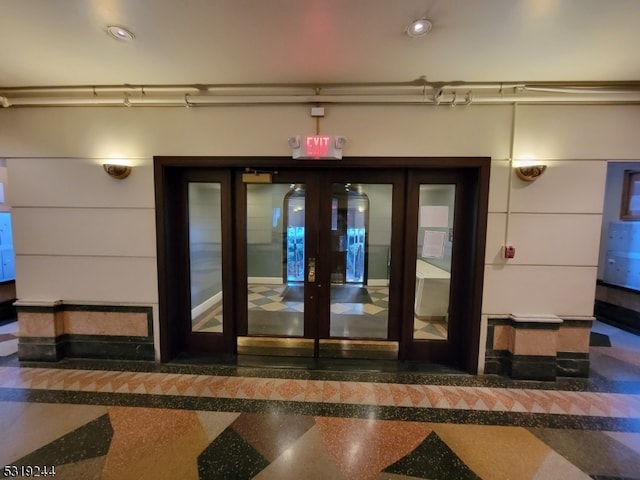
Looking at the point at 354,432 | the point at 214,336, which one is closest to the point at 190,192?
the point at 214,336

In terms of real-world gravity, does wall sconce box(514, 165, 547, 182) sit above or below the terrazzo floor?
above

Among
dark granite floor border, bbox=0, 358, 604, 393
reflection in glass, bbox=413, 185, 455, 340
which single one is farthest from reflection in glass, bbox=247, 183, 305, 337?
reflection in glass, bbox=413, 185, 455, 340

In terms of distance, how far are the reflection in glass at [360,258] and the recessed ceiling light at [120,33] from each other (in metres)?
2.11

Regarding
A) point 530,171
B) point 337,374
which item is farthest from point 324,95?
point 337,374

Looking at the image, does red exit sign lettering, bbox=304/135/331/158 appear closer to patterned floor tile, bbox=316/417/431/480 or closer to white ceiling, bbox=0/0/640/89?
white ceiling, bbox=0/0/640/89

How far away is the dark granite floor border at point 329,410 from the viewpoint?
7.32 ft

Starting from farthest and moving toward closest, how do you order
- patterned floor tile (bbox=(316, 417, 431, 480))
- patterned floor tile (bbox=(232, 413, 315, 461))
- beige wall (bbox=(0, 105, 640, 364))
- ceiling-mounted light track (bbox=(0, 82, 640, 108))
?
1. beige wall (bbox=(0, 105, 640, 364))
2. ceiling-mounted light track (bbox=(0, 82, 640, 108))
3. patterned floor tile (bbox=(232, 413, 315, 461))
4. patterned floor tile (bbox=(316, 417, 431, 480))

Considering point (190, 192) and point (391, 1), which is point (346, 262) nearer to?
point (190, 192)

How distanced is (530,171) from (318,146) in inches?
83.1

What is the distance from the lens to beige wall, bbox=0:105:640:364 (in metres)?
2.72

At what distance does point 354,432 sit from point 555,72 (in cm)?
353

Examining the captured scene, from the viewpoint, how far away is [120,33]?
195cm

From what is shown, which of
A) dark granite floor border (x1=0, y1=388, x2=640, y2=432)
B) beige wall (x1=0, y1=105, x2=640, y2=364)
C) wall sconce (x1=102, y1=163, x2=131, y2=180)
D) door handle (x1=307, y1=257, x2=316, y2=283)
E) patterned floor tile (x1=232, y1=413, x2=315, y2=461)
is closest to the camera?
patterned floor tile (x1=232, y1=413, x2=315, y2=461)

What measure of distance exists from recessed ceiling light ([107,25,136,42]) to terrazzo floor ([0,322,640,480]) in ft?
9.83
